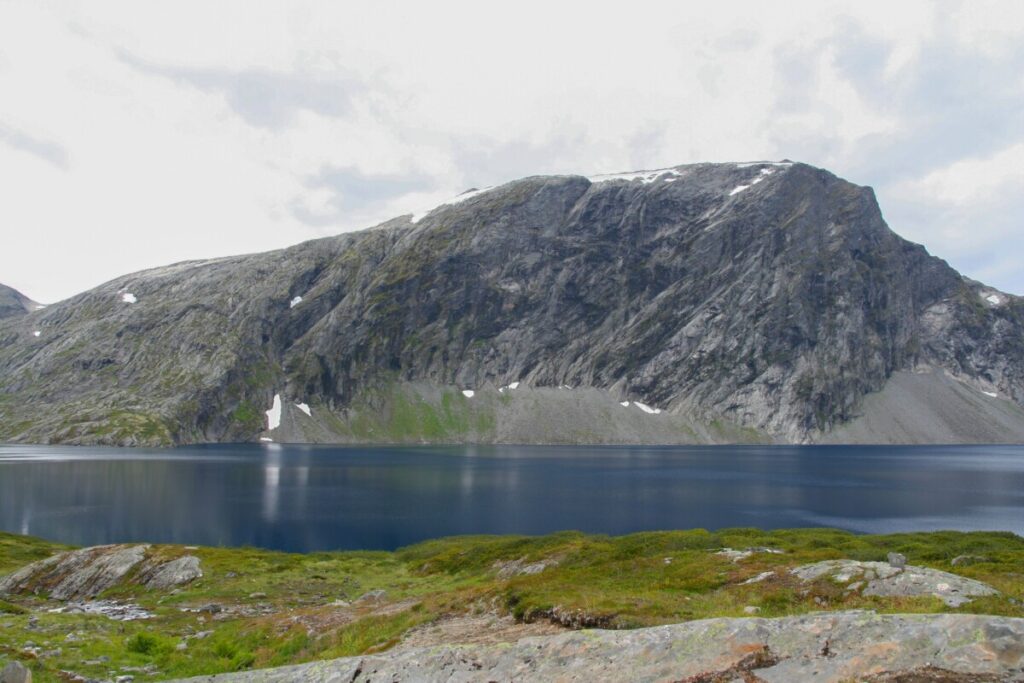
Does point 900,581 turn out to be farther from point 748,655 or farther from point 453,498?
point 453,498

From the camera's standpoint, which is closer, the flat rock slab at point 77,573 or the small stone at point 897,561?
the small stone at point 897,561

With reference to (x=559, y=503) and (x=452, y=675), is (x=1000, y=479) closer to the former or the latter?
(x=559, y=503)

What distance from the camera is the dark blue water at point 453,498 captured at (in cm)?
7675

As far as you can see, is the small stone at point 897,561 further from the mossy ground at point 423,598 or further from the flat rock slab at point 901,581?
the mossy ground at point 423,598

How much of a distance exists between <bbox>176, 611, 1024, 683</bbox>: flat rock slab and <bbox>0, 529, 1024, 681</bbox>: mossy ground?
17.6 feet

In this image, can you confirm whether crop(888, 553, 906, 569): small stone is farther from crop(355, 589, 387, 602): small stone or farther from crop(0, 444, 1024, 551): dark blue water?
crop(0, 444, 1024, 551): dark blue water

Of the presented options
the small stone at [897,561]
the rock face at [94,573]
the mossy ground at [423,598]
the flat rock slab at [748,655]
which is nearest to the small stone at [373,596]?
the mossy ground at [423,598]

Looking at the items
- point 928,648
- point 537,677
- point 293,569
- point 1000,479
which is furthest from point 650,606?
point 1000,479

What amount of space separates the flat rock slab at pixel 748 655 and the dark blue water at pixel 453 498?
5942 centimetres

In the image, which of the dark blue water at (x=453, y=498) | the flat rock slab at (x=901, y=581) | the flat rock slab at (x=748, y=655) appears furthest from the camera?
the dark blue water at (x=453, y=498)

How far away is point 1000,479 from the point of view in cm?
→ 12838

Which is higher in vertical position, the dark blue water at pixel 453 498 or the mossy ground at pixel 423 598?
the mossy ground at pixel 423 598

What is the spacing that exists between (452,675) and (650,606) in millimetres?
8597

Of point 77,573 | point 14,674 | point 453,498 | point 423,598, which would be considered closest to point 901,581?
point 423,598
